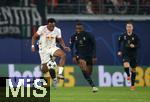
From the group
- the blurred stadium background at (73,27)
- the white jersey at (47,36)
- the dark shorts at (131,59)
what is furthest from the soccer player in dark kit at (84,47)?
the blurred stadium background at (73,27)

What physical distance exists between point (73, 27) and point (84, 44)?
477 centimetres

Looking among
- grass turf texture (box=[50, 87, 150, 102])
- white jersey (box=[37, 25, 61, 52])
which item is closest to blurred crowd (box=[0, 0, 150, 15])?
grass turf texture (box=[50, 87, 150, 102])

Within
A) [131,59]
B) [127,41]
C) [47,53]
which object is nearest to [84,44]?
[127,41]

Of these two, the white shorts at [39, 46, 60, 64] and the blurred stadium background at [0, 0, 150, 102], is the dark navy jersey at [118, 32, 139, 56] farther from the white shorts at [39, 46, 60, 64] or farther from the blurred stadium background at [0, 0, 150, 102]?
the blurred stadium background at [0, 0, 150, 102]

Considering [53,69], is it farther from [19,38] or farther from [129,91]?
[19,38]

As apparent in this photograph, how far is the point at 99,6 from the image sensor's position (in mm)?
32062

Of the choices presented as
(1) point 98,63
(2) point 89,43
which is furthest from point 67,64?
(2) point 89,43

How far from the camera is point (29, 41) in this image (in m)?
30.1

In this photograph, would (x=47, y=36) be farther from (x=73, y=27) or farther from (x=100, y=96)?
(x=73, y=27)

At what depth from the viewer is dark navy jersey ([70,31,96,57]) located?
85.1ft

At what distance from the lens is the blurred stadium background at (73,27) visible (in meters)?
29.3

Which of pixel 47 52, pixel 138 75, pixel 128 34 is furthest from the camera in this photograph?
pixel 138 75

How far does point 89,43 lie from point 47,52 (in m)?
2.65

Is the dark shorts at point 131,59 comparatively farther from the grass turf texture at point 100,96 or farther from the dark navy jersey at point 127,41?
the grass turf texture at point 100,96
